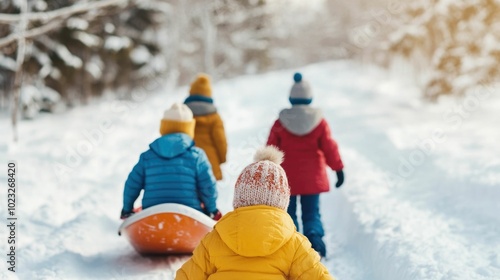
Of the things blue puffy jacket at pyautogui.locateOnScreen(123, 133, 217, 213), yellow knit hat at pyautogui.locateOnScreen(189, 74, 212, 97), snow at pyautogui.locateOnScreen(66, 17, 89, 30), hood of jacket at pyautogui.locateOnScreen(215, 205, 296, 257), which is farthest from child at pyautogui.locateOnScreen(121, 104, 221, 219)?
snow at pyautogui.locateOnScreen(66, 17, 89, 30)

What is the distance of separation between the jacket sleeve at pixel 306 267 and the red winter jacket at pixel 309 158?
2.53m

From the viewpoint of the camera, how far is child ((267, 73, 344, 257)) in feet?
18.4

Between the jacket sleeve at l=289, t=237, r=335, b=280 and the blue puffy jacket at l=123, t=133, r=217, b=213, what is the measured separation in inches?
78.9

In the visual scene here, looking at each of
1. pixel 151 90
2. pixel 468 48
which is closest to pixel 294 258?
pixel 468 48

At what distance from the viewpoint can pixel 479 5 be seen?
53.8 feet

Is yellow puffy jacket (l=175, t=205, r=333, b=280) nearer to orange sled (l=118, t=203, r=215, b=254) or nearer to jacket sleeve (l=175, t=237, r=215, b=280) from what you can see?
jacket sleeve (l=175, t=237, r=215, b=280)

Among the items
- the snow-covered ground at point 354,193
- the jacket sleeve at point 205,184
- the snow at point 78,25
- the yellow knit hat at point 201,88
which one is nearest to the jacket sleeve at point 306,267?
the snow-covered ground at point 354,193

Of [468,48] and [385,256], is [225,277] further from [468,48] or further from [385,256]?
[468,48]

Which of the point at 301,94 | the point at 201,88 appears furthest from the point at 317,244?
the point at 201,88

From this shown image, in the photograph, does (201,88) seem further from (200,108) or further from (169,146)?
(169,146)

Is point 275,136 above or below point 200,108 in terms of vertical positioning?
below

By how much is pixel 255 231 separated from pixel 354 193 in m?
4.94

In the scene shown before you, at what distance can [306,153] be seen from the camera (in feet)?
18.8

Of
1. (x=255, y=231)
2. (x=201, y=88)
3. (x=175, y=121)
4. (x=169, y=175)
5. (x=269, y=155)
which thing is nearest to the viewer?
(x=255, y=231)
